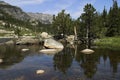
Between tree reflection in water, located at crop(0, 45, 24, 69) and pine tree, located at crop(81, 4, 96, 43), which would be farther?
pine tree, located at crop(81, 4, 96, 43)

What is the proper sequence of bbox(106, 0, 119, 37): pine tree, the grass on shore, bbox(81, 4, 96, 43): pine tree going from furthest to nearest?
bbox(106, 0, 119, 37): pine tree, bbox(81, 4, 96, 43): pine tree, the grass on shore

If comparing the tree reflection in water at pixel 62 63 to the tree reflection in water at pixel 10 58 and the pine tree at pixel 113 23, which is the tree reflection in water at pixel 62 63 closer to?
the tree reflection in water at pixel 10 58

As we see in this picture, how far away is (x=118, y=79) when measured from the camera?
30.5 meters

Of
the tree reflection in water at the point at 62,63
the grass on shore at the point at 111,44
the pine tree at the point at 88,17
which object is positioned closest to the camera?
the tree reflection in water at the point at 62,63

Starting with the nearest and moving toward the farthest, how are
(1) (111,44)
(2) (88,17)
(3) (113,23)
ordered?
(1) (111,44)
(2) (88,17)
(3) (113,23)

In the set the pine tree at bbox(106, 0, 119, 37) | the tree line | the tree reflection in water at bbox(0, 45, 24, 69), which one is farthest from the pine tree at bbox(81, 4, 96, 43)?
the tree reflection in water at bbox(0, 45, 24, 69)

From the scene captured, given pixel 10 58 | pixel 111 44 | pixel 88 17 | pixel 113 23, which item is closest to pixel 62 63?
pixel 10 58

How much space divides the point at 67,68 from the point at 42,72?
579 cm

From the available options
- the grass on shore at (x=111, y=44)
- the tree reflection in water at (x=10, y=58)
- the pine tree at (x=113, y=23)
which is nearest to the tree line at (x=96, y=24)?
the pine tree at (x=113, y=23)

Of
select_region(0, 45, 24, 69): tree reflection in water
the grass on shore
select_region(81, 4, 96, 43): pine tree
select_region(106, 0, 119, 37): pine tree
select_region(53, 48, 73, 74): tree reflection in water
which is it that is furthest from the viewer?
select_region(106, 0, 119, 37): pine tree

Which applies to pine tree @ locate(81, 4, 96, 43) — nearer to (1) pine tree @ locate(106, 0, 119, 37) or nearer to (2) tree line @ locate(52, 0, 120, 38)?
(2) tree line @ locate(52, 0, 120, 38)

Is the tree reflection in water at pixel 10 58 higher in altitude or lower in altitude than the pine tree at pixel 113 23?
lower

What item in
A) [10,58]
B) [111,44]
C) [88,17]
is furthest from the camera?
[88,17]

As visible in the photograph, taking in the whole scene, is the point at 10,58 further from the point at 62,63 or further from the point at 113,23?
the point at 113,23
